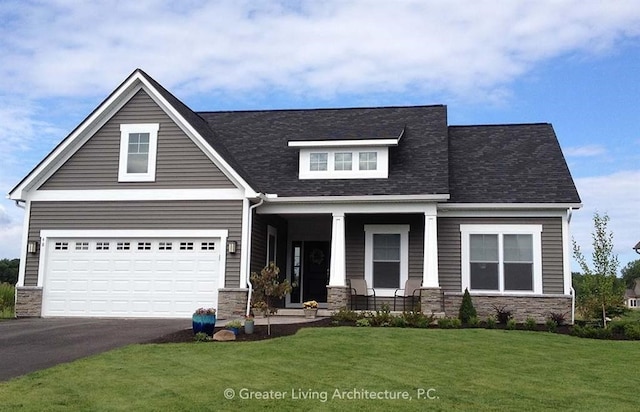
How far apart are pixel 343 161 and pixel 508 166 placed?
5.02m

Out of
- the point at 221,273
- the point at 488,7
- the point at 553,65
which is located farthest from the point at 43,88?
the point at 553,65

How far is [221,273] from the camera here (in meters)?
17.1

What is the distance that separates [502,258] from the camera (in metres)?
17.8

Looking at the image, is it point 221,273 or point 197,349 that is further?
point 221,273

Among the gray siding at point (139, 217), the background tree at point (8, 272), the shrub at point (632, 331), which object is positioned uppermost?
the gray siding at point (139, 217)

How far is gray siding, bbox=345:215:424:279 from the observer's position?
1842cm

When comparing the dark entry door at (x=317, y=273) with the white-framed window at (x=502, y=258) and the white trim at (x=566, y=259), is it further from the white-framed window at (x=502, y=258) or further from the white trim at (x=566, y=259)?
the white trim at (x=566, y=259)

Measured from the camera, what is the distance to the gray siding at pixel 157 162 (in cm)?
1759

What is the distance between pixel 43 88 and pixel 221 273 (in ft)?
22.3

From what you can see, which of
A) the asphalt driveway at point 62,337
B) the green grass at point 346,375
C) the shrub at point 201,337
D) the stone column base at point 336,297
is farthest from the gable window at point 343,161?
the shrub at point 201,337

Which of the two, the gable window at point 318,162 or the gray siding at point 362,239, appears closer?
the gray siding at point 362,239

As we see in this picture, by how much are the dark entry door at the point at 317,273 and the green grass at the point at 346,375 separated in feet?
25.2

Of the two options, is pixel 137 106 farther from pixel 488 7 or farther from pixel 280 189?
pixel 488 7

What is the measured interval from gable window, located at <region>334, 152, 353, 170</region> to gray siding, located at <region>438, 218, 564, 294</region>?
9.98ft
